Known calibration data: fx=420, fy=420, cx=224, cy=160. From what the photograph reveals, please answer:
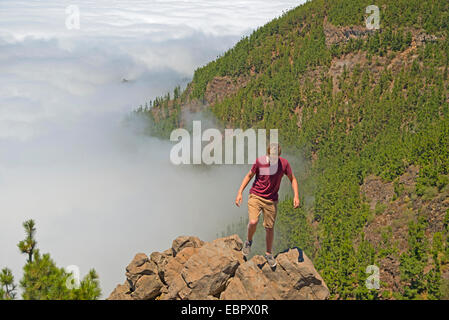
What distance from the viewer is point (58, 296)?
47.6 ft

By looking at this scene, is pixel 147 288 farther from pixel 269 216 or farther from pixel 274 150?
pixel 274 150

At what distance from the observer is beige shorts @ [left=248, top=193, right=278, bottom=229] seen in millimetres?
16312

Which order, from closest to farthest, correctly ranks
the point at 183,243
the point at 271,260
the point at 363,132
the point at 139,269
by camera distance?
the point at 271,260, the point at 139,269, the point at 183,243, the point at 363,132

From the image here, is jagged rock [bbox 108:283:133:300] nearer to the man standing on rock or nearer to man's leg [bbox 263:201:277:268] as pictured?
the man standing on rock

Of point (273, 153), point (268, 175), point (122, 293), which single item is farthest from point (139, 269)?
point (273, 153)

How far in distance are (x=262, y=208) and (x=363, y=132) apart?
10449 centimetres

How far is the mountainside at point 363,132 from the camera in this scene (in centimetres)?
4012

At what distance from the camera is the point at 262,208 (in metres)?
16.5

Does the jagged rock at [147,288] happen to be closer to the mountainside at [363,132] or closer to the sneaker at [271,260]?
the sneaker at [271,260]

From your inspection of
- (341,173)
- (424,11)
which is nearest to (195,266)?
(341,173)

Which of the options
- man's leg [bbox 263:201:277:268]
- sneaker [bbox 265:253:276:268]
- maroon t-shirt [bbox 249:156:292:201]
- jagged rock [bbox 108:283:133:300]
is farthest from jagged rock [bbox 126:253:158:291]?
maroon t-shirt [bbox 249:156:292:201]

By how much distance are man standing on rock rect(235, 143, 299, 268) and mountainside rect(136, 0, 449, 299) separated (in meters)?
13.3

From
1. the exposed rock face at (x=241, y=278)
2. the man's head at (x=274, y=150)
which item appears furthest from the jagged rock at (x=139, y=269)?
the man's head at (x=274, y=150)
